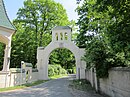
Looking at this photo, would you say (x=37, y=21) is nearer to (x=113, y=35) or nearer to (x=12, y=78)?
(x=12, y=78)

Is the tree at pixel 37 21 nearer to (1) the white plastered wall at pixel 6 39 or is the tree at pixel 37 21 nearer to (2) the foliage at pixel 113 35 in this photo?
(1) the white plastered wall at pixel 6 39

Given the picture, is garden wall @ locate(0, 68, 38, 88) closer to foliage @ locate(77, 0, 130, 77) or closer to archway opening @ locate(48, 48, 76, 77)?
foliage @ locate(77, 0, 130, 77)

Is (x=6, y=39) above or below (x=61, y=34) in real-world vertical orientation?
below

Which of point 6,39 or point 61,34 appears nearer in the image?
point 6,39

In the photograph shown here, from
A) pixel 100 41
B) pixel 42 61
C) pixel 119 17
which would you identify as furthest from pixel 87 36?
pixel 119 17

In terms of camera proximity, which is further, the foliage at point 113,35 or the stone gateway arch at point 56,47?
the stone gateway arch at point 56,47

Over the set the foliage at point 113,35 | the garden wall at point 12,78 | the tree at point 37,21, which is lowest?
the garden wall at point 12,78

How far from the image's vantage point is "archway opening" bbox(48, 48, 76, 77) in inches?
1262

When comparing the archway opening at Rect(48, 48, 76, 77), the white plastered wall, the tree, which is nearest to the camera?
the white plastered wall

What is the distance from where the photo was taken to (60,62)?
44.6 metres

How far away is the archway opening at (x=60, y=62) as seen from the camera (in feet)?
105

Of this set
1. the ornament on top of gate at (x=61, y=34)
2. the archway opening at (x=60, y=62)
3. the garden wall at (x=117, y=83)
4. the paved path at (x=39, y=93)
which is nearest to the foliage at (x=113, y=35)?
the garden wall at (x=117, y=83)

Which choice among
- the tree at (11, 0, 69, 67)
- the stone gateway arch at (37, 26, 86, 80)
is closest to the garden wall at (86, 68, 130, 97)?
the stone gateway arch at (37, 26, 86, 80)

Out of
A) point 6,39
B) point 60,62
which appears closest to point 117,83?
point 6,39
